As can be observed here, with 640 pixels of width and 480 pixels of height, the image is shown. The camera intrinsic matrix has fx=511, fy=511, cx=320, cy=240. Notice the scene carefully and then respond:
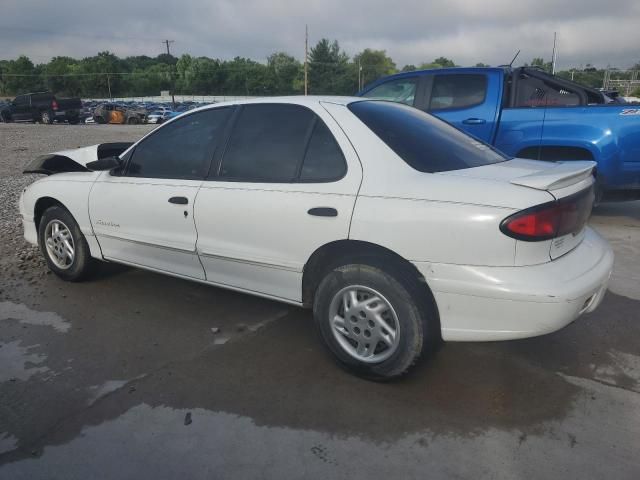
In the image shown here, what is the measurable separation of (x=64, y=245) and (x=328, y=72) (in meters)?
82.5

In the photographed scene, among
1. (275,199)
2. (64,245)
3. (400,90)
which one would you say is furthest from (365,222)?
(400,90)

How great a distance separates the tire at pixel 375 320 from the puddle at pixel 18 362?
1.74 m

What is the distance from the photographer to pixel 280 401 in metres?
2.71

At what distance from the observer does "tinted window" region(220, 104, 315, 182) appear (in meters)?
3.08

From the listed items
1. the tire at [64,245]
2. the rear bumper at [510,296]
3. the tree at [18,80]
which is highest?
the tree at [18,80]

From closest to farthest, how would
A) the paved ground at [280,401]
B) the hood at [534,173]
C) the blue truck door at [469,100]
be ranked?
the paved ground at [280,401] → the hood at [534,173] → the blue truck door at [469,100]

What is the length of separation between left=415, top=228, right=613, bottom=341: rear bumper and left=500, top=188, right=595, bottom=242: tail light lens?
0.15m

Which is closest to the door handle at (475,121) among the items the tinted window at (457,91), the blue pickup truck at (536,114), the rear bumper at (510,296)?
A: the blue pickup truck at (536,114)

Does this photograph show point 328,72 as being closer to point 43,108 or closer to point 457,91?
point 43,108

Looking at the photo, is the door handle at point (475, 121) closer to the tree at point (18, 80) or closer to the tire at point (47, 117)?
the tire at point (47, 117)

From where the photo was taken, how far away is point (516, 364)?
306 centimetres

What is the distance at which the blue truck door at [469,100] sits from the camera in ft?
19.9

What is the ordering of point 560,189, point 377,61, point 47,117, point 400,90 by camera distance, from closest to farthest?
point 560,189 → point 400,90 → point 47,117 → point 377,61

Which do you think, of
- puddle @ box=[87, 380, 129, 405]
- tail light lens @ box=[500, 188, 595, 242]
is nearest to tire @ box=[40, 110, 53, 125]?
puddle @ box=[87, 380, 129, 405]
